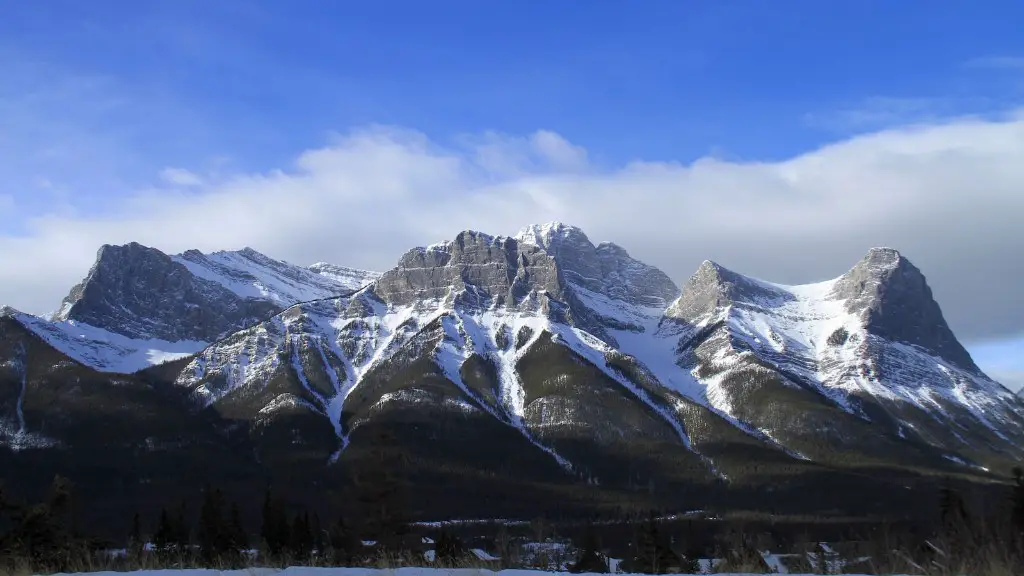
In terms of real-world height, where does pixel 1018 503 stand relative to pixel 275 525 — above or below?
above

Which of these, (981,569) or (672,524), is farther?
(672,524)

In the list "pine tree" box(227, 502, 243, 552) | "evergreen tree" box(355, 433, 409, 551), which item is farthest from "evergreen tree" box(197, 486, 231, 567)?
"evergreen tree" box(355, 433, 409, 551)

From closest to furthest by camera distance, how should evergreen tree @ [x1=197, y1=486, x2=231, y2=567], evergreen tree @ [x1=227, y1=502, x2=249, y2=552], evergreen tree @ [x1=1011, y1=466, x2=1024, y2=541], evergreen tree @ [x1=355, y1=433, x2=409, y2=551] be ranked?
evergreen tree @ [x1=1011, y1=466, x2=1024, y2=541] < evergreen tree @ [x1=355, y1=433, x2=409, y2=551] < evergreen tree @ [x1=197, y1=486, x2=231, y2=567] < evergreen tree @ [x1=227, y1=502, x2=249, y2=552]

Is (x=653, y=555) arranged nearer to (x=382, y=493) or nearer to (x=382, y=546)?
(x=382, y=493)

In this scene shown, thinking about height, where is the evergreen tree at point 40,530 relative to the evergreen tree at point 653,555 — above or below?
above

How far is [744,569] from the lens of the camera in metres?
19.3

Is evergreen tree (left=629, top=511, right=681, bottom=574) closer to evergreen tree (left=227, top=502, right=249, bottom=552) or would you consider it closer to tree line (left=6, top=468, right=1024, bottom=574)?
tree line (left=6, top=468, right=1024, bottom=574)

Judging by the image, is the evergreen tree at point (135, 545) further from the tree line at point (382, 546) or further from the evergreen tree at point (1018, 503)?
the evergreen tree at point (1018, 503)

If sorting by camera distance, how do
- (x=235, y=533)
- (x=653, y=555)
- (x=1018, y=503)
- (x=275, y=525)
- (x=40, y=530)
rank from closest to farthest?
(x=40, y=530) → (x=653, y=555) → (x=1018, y=503) → (x=235, y=533) → (x=275, y=525)

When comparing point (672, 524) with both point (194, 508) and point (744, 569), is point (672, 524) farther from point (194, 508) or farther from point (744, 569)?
point (744, 569)

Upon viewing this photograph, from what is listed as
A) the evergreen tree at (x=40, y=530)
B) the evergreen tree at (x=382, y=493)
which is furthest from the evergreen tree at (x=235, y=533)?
the evergreen tree at (x=382, y=493)

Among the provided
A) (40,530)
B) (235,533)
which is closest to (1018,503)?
(40,530)

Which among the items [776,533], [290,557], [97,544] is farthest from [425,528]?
[290,557]

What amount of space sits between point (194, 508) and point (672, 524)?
89.5 meters
